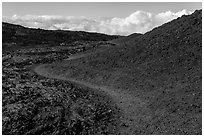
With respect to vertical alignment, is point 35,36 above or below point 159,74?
above

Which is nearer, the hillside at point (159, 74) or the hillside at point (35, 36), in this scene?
the hillside at point (159, 74)

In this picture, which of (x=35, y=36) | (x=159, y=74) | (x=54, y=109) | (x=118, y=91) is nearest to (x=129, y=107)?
(x=118, y=91)

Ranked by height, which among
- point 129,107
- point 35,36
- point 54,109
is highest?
point 35,36

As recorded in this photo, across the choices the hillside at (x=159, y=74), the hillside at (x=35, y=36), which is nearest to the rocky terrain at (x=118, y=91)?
the hillside at (x=159, y=74)

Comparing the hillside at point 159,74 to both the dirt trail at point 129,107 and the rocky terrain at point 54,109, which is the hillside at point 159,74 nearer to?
the dirt trail at point 129,107

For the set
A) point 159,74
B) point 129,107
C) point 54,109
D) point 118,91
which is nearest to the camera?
point 54,109

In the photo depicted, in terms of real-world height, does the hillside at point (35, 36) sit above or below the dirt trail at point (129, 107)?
above

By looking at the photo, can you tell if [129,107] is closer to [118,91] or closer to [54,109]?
[118,91]

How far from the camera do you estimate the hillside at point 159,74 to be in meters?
22.1

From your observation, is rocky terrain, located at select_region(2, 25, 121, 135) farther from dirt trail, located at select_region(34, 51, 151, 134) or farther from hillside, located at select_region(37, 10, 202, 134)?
hillside, located at select_region(37, 10, 202, 134)

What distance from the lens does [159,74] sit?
101 feet

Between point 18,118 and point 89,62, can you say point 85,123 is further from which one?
point 89,62

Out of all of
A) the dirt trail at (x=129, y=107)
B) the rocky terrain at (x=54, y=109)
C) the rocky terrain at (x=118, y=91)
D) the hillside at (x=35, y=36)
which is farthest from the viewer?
the hillside at (x=35, y=36)

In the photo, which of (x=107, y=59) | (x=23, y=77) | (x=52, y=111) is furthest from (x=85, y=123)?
(x=107, y=59)
